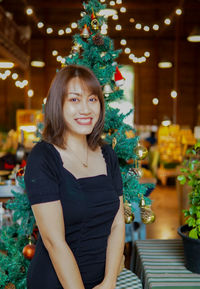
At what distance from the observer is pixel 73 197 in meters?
1.41

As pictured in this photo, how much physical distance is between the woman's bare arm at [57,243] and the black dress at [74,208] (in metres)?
0.03

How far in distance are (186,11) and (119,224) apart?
1402 centimetres

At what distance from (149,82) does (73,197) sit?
13.9m

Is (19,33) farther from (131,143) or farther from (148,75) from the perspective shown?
(131,143)

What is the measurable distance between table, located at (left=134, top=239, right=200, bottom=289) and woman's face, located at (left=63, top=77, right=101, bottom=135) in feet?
2.80

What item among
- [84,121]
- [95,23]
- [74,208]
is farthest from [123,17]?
[74,208]

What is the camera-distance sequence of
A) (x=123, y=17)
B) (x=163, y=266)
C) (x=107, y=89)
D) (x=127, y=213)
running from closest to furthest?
1. (x=163, y=266)
2. (x=127, y=213)
3. (x=107, y=89)
4. (x=123, y=17)

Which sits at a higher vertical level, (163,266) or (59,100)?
(59,100)

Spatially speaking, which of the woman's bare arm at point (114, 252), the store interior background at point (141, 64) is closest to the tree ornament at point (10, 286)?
the woman's bare arm at point (114, 252)

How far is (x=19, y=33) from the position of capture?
1033cm

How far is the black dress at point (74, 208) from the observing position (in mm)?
1379

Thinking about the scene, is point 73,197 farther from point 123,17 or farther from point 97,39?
point 123,17

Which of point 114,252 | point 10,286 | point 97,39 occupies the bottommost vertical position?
point 10,286

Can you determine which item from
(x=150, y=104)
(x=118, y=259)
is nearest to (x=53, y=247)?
(x=118, y=259)
